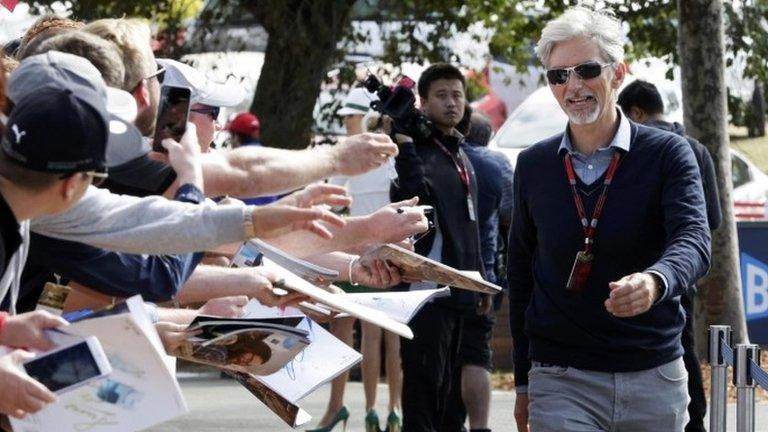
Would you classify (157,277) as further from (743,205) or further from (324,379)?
(743,205)

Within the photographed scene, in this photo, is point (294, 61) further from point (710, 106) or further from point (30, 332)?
point (30, 332)

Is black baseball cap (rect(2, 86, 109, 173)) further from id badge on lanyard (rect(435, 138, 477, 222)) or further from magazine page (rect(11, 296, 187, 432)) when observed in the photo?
id badge on lanyard (rect(435, 138, 477, 222))

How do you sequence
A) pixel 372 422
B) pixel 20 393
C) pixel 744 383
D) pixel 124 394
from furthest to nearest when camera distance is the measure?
pixel 372 422 < pixel 744 383 < pixel 124 394 < pixel 20 393

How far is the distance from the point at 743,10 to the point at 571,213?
1309 centimetres

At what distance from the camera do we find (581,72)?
20.2 ft

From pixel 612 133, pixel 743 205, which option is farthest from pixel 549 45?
pixel 743 205

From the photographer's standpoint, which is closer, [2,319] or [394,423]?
[2,319]

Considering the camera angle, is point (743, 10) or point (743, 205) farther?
point (743, 205)

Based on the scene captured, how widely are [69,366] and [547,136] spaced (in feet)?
64.7

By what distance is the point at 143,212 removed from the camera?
4.50 m

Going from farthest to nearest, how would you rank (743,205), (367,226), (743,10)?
(743,205) < (743,10) < (367,226)

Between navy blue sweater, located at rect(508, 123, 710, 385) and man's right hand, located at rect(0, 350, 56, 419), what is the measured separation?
2473 millimetres

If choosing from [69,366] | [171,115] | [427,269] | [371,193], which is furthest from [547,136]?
[69,366]

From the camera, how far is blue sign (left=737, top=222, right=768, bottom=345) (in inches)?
591
